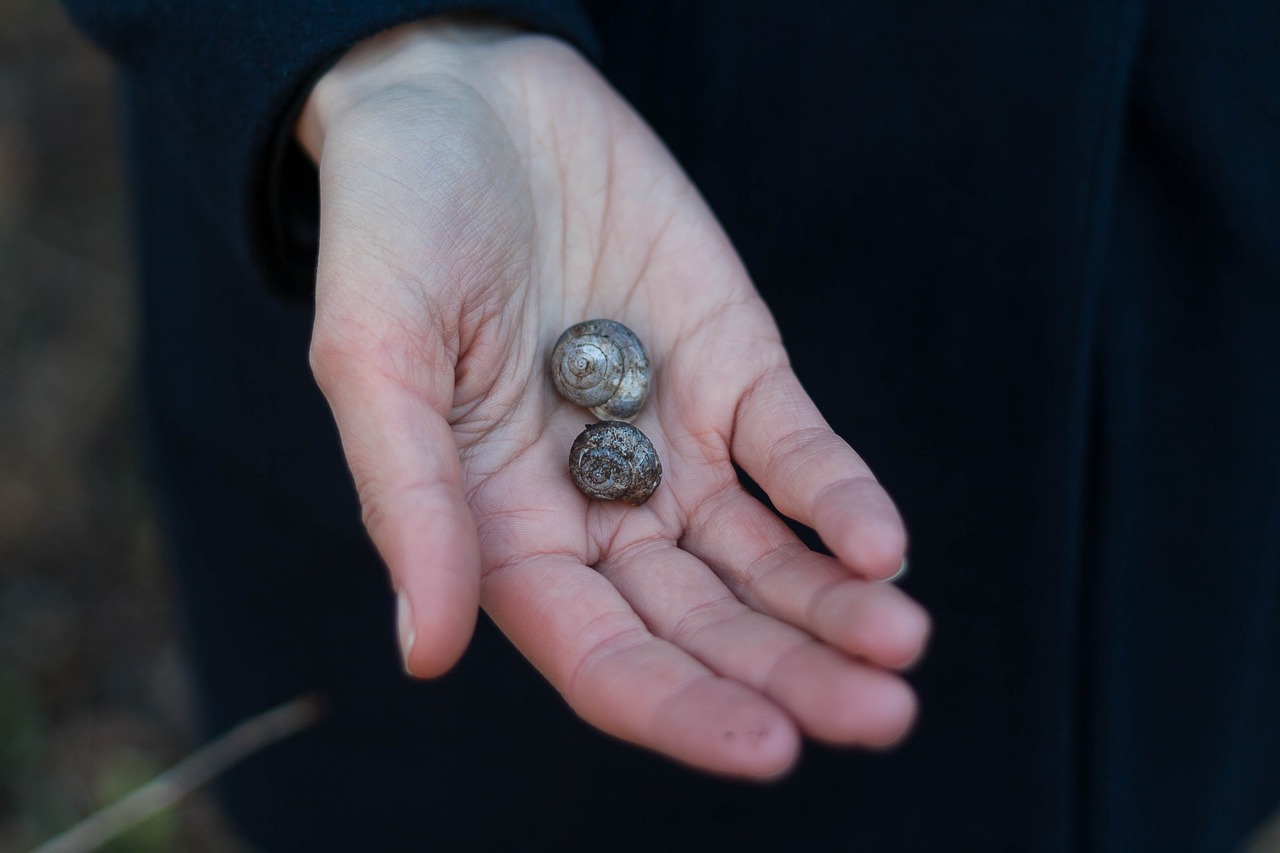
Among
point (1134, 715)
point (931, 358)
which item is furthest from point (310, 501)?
point (1134, 715)

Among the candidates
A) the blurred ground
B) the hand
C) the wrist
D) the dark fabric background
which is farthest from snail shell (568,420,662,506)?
the blurred ground

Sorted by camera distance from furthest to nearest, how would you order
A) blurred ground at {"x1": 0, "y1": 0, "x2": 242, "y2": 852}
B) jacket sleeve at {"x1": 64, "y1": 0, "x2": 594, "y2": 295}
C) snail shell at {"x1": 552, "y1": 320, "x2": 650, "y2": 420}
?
blurred ground at {"x1": 0, "y1": 0, "x2": 242, "y2": 852} < snail shell at {"x1": 552, "y1": 320, "x2": 650, "y2": 420} < jacket sleeve at {"x1": 64, "y1": 0, "x2": 594, "y2": 295}

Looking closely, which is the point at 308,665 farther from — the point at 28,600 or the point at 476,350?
the point at 28,600

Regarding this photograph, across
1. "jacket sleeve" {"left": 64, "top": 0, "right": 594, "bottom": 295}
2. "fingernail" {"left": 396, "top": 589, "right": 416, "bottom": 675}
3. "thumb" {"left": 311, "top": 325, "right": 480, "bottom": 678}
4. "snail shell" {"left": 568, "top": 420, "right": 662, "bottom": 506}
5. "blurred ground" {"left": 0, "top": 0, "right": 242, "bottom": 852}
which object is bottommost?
"blurred ground" {"left": 0, "top": 0, "right": 242, "bottom": 852}

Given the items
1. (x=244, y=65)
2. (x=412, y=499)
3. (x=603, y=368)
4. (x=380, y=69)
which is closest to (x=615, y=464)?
(x=603, y=368)

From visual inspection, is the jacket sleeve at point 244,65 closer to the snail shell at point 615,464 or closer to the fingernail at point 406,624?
the snail shell at point 615,464

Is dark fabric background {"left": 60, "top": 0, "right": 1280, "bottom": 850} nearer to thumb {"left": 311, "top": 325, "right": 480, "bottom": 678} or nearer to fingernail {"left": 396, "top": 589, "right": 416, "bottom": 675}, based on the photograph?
thumb {"left": 311, "top": 325, "right": 480, "bottom": 678}

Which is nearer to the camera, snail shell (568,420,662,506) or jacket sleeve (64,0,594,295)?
jacket sleeve (64,0,594,295)

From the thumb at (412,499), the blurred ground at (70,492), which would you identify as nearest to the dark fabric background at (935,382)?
the thumb at (412,499)
